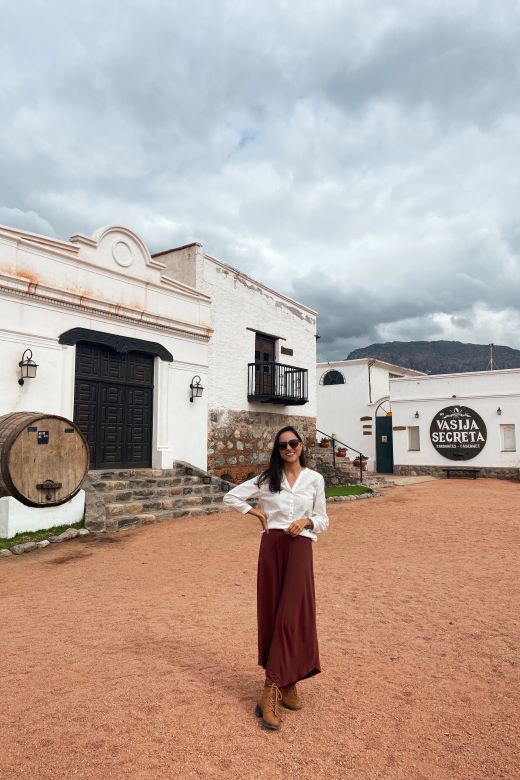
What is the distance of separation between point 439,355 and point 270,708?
122 meters

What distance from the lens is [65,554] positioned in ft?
21.6

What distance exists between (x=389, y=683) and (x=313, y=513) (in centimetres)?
113

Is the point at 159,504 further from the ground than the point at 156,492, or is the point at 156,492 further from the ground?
the point at 156,492

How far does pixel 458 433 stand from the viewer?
55.7ft

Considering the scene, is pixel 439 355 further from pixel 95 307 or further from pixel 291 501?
pixel 291 501

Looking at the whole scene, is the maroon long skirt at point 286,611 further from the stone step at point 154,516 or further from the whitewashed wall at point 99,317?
the whitewashed wall at point 99,317

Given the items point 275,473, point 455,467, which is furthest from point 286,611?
point 455,467

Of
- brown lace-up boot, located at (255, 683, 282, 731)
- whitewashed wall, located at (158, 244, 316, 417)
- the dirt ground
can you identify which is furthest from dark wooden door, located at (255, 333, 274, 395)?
brown lace-up boot, located at (255, 683, 282, 731)

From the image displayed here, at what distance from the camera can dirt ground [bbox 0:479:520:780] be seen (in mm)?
2365

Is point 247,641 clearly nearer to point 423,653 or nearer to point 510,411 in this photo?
point 423,653

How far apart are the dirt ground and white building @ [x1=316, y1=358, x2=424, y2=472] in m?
13.4

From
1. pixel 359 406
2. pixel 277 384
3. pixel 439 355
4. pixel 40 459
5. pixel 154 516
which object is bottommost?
pixel 154 516

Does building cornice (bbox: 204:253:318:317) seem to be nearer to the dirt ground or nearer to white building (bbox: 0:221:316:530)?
white building (bbox: 0:221:316:530)

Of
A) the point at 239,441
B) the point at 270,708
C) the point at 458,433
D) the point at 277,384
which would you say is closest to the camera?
the point at 270,708
